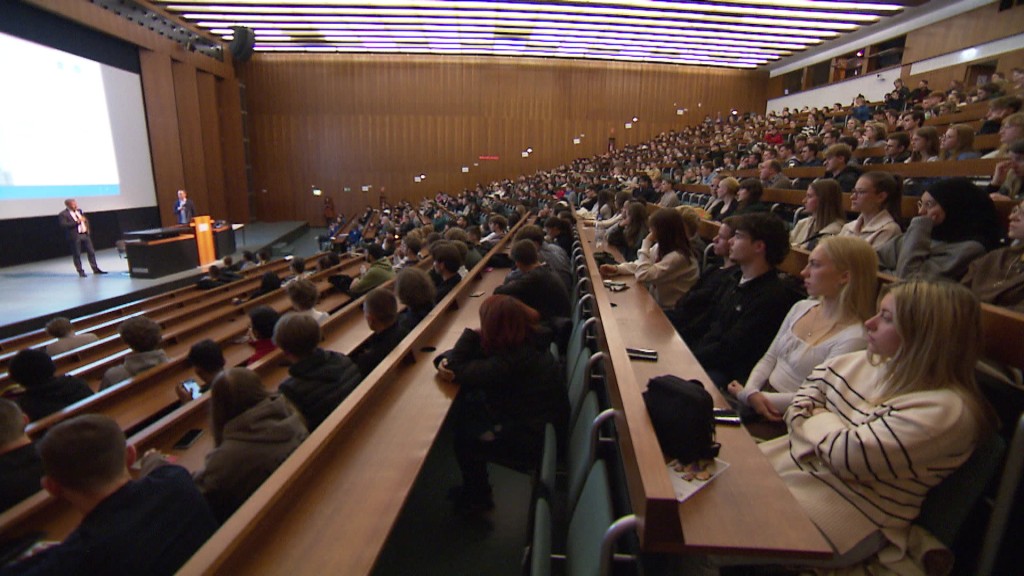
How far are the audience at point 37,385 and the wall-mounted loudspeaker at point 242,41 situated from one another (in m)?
13.5

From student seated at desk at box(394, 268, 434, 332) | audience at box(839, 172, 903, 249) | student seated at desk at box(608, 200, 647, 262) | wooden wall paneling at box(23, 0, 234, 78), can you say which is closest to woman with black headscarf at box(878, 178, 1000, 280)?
audience at box(839, 172, 903, 249)

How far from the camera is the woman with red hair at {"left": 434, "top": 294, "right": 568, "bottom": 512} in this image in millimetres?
2049

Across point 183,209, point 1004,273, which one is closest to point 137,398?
point 1004,273

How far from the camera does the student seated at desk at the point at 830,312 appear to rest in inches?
67.7

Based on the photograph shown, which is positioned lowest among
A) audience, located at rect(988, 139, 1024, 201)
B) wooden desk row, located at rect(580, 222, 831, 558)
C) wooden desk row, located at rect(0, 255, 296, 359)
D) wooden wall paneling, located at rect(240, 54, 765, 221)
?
wooden desk row, located at rect(0, 255, 296, 359)

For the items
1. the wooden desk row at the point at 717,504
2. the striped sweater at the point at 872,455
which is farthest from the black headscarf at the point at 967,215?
the wooden desk row at the point at 717,504

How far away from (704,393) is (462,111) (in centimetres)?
1743

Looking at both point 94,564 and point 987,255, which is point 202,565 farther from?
point 987,255

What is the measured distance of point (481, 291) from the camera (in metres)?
3.90

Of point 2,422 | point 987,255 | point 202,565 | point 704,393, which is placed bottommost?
point 2,422

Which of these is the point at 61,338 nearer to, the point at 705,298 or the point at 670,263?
the point at 670,263

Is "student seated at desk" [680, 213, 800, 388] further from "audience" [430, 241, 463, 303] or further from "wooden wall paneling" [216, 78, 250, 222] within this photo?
"wooden wall paneling" [216, 78, 250, 222]

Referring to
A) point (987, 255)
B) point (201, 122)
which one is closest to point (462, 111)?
point (201, 122)

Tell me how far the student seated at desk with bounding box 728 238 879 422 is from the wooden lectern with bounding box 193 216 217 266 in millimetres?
9917
